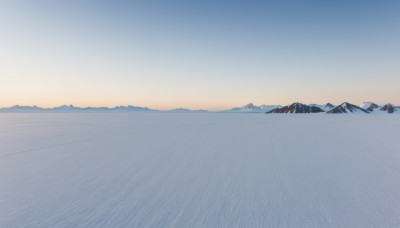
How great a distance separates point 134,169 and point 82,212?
161 inches

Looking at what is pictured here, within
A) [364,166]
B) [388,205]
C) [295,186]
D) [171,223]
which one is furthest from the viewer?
[364,166]

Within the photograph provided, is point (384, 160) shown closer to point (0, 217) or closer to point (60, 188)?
point (60, 188)

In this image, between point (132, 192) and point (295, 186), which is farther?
point (295, 186)

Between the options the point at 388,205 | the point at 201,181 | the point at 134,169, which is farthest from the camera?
the point at 134,169

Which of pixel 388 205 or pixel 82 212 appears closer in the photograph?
pixel 82 212

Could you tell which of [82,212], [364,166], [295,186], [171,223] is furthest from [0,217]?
[364,166]

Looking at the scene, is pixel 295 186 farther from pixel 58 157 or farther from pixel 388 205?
pixel 58 157

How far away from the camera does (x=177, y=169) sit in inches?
390

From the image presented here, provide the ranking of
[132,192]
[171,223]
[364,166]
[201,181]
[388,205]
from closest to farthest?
[171,223] → [388,205] → [132,192] → [201,181] → [364,166]

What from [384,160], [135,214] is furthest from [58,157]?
[384,160]

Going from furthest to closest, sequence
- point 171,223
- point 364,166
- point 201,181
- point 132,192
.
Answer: point 364,166
point 201,181
point 132,192
point 171,223

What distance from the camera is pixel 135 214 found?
5.61m

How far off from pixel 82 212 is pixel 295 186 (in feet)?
21.8

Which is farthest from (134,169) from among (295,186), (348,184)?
(348,184)
